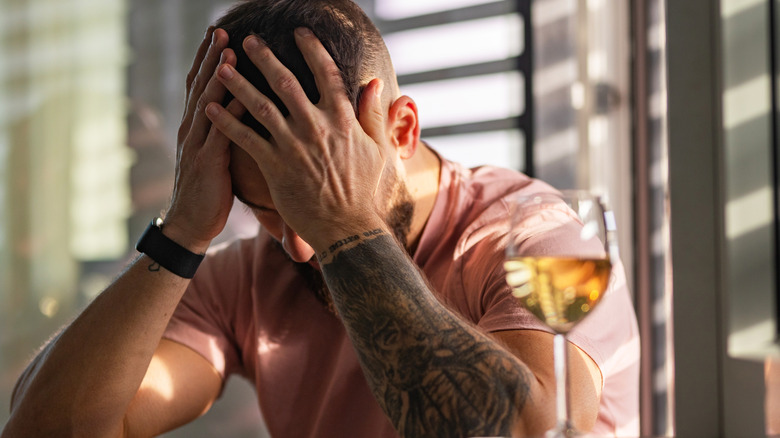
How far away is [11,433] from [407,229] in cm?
75

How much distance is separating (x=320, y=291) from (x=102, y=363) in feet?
1.37

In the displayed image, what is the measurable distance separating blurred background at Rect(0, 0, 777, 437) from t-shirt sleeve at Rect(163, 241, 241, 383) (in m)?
0.41

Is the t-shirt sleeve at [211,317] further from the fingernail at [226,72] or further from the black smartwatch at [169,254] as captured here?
the fingernail at [226,72]

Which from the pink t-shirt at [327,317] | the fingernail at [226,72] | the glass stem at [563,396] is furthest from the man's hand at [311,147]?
the glass stem at [563,396]

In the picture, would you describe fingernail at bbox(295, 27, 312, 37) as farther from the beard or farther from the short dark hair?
the beard

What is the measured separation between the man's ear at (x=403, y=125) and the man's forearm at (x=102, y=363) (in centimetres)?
44

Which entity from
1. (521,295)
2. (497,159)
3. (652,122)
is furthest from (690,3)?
(497,159)

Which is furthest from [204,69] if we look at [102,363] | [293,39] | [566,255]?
[566,255]

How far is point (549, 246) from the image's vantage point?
2.28ft

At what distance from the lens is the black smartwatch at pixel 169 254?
1203 mm

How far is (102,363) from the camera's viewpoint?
46.5 inches

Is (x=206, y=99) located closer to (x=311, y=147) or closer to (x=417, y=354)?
(x=311, y=147)

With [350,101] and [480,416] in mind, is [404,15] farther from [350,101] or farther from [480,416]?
[480,416]

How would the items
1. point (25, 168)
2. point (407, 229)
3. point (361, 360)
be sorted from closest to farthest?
point (361, 360) < point (407, 229) < point (25, 168)
